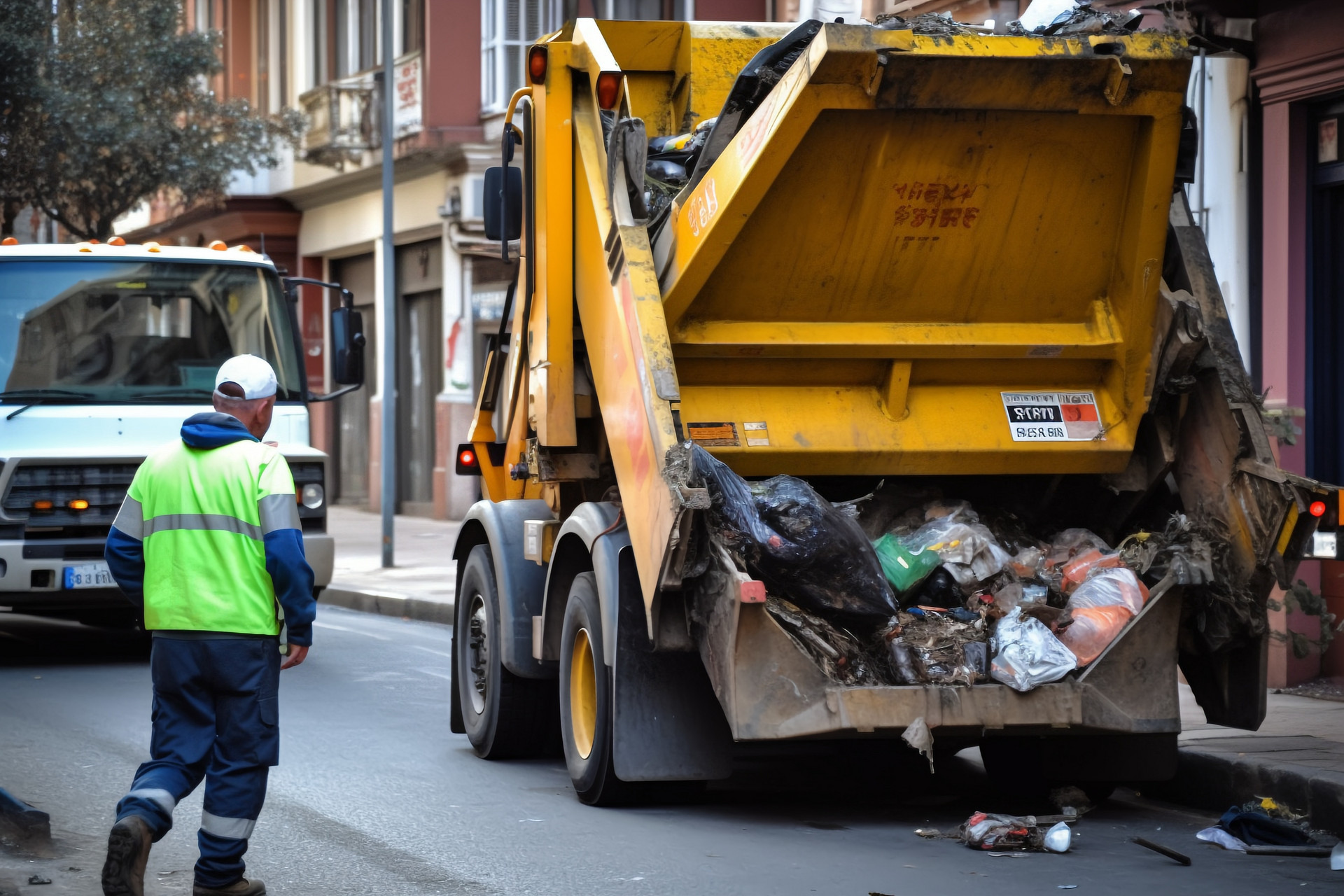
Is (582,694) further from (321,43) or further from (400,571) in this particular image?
(321,43)

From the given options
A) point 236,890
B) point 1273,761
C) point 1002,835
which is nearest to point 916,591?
point 1002,835

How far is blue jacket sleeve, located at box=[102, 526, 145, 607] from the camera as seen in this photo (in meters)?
5.33

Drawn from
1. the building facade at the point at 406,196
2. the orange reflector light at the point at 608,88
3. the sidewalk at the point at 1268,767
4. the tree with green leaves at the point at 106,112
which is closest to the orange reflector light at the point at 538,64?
the orange reflector light at the point at 608,88

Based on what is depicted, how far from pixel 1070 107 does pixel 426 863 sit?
319cm

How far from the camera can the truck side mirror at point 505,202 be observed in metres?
8.06

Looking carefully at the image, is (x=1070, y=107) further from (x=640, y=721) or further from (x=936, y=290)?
(x=640, y=721)

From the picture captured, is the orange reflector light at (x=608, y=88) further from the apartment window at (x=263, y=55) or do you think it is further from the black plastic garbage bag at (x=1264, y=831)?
the apartment window at (x=263, y=55)

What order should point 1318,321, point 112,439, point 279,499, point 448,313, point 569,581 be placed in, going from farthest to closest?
point 448,313 → point 112,439 → point 1318,321 → point 569,581 → point 279,499

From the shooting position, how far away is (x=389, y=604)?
14.9 metres

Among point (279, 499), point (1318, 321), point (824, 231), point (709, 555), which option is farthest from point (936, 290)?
point (1318, 321)

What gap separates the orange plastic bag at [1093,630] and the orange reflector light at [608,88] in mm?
2554

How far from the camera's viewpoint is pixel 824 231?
21.7 feet

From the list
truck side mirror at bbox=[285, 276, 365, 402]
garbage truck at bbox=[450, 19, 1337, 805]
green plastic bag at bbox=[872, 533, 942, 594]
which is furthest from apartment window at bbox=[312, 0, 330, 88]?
green plastic bag at bbox=[872, 533, 942, 594]

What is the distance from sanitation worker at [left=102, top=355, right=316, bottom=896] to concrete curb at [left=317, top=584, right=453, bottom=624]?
8.26 m
